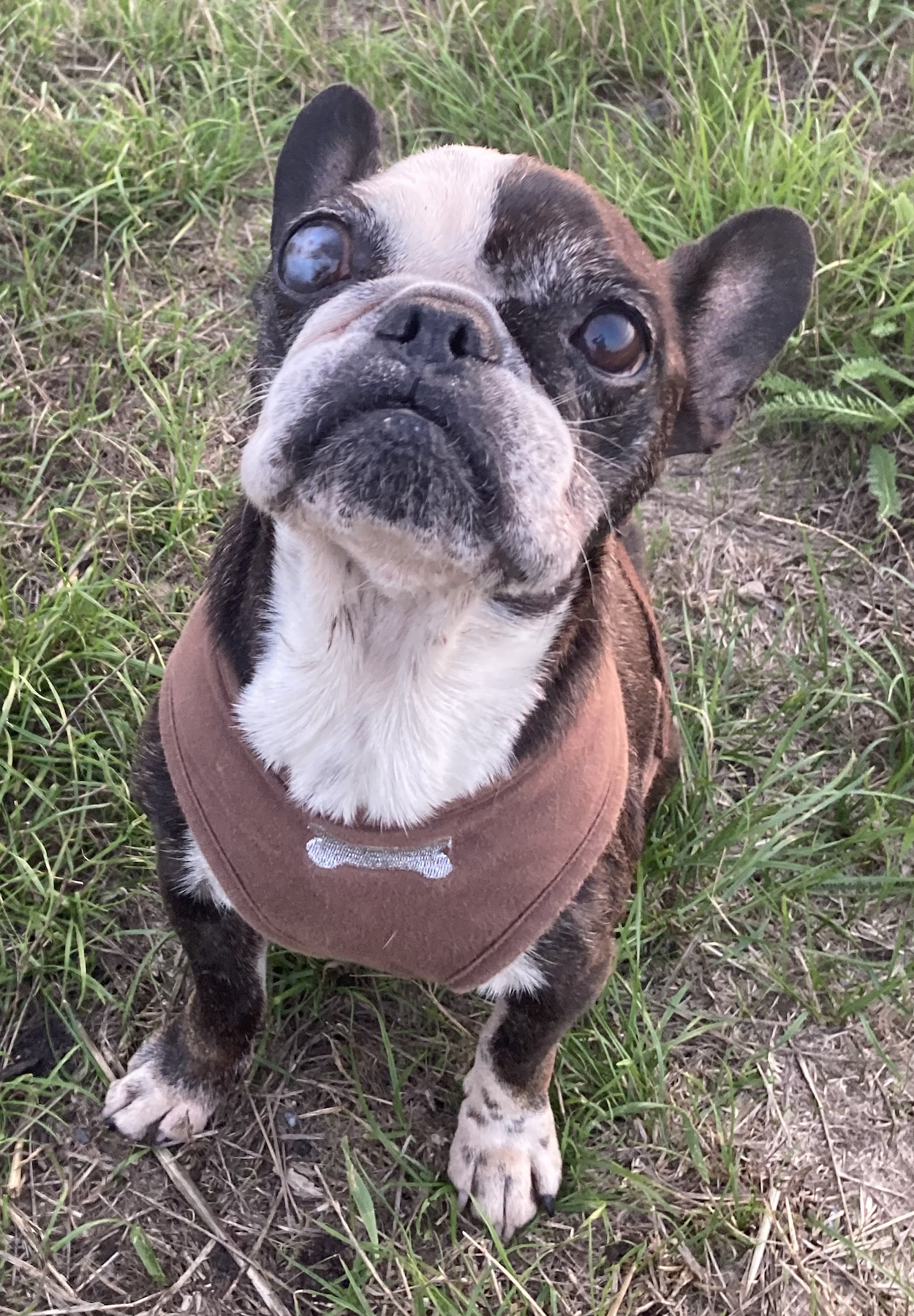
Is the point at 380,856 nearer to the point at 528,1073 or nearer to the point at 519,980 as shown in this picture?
the point at 519,980

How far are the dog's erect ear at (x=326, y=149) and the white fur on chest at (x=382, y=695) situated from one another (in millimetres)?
909

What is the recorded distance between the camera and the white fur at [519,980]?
243 cm

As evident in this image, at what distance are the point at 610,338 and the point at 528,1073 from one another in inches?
63.8

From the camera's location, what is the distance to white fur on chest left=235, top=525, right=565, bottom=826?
2021 mm

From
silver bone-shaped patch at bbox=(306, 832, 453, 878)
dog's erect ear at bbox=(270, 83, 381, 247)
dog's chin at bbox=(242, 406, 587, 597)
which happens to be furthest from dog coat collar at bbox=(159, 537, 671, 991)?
dog's erect ear at bbox=(270, 83, 381, 247)

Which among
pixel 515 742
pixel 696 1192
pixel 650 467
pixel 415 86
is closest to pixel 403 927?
pixel 515 742

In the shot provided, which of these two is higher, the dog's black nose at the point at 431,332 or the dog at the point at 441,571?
the dog's black nose at the point at 431,332

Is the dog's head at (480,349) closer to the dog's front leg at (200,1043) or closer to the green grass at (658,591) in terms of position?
the dog's front leg at (200,1043)

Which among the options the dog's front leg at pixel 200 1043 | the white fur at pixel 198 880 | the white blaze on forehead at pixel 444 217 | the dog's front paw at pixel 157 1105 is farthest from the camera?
the dog's front paw at pixel 157 1105

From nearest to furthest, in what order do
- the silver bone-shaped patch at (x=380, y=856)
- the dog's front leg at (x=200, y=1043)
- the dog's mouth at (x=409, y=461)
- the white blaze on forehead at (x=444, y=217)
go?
1. the dog's mouth at (x=409, y=461)
2. the white blaze on forehead at (x=444, y=217)
3. the silver bone-shaped patch at (x=380, y=856)
4. the dog's front leg at (x=200, y=1043)

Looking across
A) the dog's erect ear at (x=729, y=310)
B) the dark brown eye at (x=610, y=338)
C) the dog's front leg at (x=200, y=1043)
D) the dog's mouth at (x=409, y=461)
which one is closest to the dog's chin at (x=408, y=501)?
the dog's mouth at (x=409, y=461)

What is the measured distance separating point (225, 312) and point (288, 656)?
93.4 inches

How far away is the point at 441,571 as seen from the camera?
5.96ft

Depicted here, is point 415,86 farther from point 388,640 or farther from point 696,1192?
point 696,1192
